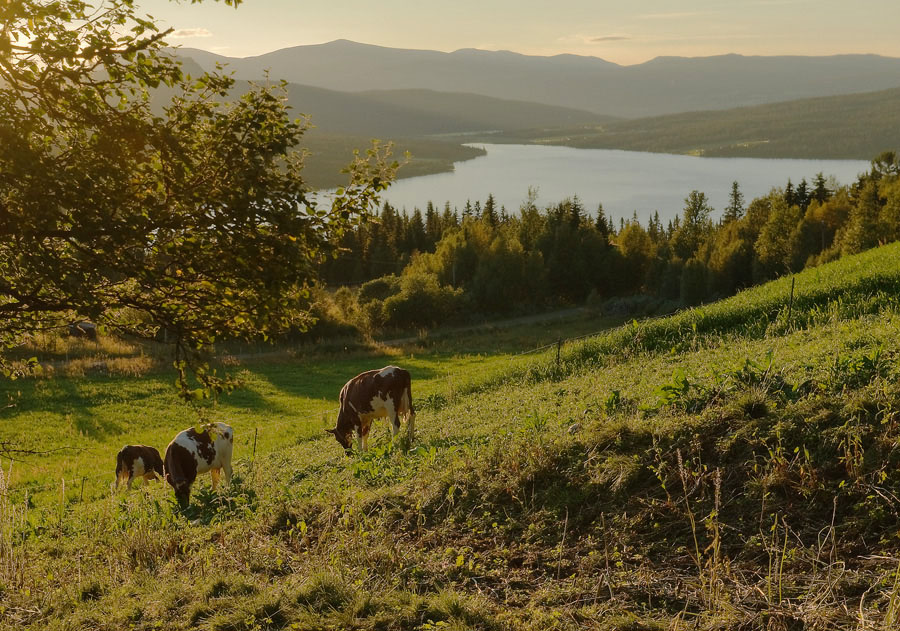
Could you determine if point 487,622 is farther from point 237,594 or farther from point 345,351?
point 345,351

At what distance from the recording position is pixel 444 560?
7.45m

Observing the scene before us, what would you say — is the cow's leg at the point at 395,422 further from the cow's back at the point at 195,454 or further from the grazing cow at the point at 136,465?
the grazing cow at the point at 136,465

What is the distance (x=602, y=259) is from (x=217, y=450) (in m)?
77.2

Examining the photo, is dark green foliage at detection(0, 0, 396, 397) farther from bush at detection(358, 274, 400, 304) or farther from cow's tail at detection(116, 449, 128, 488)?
bush at detection(358, 274, 400, 304)

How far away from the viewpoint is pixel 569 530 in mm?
7785

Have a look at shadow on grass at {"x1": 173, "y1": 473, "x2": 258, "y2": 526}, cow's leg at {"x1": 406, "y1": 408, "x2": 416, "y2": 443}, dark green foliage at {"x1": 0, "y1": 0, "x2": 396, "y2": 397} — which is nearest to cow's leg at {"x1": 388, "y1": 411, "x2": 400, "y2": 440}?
cow's leg at {"x1": 406, "y1": 408, "x2": 416, "y2": 443}

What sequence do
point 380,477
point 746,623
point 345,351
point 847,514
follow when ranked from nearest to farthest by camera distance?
point 746,623 < point 847,514 < point 380,477 < point 345,351

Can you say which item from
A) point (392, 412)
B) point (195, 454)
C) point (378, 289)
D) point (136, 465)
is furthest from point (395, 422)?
point (378, 289)

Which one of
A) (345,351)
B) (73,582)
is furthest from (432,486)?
(345,351)

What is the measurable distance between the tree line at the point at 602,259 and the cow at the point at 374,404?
4663cm

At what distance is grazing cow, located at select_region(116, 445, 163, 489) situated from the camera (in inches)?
711

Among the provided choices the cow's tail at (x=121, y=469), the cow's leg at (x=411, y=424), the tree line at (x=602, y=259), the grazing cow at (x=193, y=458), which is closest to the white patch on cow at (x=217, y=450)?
the grazing cow at (x=193, y=458)

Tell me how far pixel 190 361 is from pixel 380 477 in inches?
146

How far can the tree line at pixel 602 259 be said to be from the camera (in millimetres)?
69125
